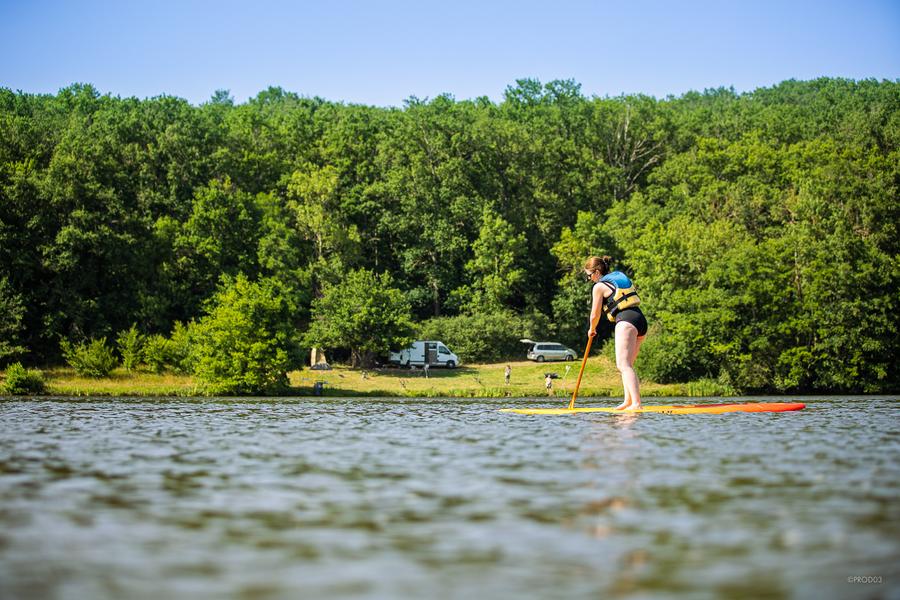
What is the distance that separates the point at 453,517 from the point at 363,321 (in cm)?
5718

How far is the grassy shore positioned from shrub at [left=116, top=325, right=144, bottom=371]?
0.90 m

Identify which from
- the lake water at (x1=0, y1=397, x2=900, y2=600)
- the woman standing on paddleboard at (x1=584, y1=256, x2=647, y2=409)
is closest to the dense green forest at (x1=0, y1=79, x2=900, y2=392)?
the woman standing on paddleboard at (x1=584, y1=256, x2=647, y2=409)

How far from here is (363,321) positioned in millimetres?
65000

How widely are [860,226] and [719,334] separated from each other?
1460 cm

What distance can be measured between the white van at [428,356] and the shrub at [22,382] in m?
26.3

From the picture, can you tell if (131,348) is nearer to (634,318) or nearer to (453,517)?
(634,318)

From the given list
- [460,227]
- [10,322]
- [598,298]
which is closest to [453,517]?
[598,298]

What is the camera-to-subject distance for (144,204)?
2768 inches

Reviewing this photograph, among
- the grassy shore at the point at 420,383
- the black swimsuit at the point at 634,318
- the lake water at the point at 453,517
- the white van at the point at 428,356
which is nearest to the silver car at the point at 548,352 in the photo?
the grassy shore at the point at 420,383

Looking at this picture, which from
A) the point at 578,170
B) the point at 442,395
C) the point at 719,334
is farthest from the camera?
the point at 578,170

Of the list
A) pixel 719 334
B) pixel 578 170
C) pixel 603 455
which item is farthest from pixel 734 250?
pixel 603 455

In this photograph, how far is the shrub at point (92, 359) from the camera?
56.6m

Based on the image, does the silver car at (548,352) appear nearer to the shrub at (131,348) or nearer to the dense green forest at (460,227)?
the dense green forest at (460,227)

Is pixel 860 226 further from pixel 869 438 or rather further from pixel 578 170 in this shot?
pixel 869 438
